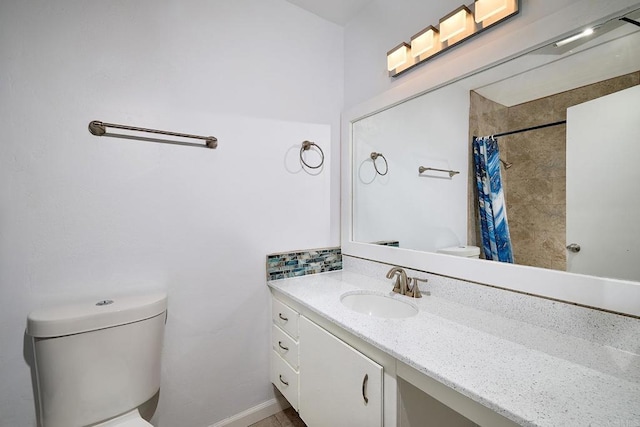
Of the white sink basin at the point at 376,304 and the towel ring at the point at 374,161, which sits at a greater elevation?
the towel ring at the point at 374,161

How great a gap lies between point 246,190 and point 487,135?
125 cm

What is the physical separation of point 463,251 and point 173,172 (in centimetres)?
147

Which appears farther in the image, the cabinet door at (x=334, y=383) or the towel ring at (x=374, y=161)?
the towel ring at (x=374, y=161)

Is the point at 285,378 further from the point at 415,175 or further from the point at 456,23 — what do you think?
the point at 456,23

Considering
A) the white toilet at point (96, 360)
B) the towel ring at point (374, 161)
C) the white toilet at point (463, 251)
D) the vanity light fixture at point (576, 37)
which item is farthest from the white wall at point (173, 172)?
the vanity light fixture at point (576, 37)

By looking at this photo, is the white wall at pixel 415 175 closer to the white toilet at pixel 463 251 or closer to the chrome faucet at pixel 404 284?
the white toilet at pixel 463 251

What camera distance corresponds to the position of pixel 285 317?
58.8 inches

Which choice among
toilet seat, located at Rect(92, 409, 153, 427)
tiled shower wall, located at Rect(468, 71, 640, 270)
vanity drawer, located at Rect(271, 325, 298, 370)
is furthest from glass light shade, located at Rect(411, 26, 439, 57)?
toilet seat, located at Rect(92, 409, 153, 427)

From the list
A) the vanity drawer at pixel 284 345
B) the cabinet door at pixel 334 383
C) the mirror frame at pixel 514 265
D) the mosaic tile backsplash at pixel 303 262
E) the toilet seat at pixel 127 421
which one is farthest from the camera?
the mosaic tile backsplash at pixel 303 262

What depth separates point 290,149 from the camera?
1.73 meters

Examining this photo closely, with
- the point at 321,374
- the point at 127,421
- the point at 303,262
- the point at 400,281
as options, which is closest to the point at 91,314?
the point at 127,421

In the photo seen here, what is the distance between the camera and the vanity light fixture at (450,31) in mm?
1058

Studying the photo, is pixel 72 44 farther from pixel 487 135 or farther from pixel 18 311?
pixel 487 135

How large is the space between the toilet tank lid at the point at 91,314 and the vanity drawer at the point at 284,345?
2.09 feet
